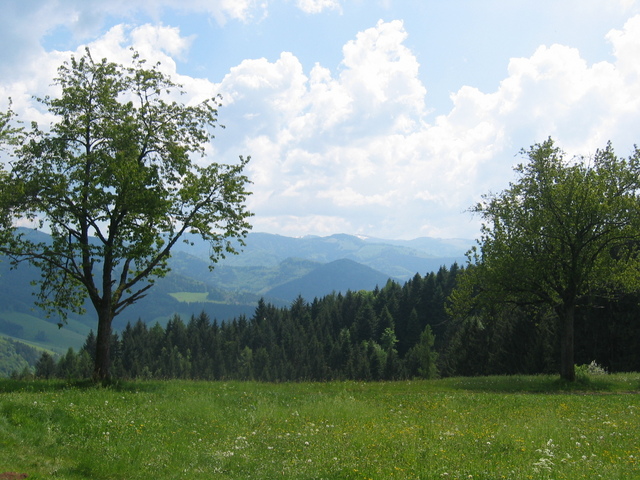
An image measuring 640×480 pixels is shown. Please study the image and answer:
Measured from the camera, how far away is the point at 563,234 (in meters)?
27.2

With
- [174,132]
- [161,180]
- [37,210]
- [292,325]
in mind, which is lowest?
[292,325]

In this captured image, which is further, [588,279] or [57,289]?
[588,279]

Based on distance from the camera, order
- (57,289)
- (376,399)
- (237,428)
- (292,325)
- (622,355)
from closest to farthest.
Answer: (237,428), (376,399), (57,289), (622,355), (292,325)

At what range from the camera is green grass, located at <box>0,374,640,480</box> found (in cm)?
1133

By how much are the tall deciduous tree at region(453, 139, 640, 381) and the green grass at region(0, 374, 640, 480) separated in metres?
7.21

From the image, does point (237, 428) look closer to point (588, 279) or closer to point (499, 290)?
point (499, 290)

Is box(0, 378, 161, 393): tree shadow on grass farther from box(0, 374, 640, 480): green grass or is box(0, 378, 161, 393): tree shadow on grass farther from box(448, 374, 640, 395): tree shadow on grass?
box(448, 374, 640, 395): tree shadow on grass

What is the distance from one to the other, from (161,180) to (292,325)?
133328 mm

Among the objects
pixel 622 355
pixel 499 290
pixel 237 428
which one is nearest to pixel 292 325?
pixel 622 355

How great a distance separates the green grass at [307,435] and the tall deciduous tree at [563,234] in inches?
284

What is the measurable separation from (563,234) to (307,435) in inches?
779

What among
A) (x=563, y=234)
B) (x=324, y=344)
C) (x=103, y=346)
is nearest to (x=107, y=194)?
(x=103, y=346)

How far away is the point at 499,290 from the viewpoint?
28.5m

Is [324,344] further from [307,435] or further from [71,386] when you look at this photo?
[307,435]
